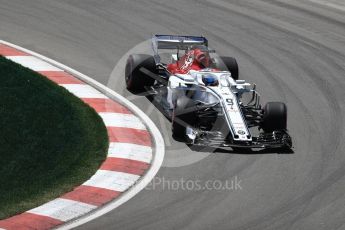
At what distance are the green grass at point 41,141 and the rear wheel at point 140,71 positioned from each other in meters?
1.27

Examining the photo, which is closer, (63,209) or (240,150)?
(63,209)

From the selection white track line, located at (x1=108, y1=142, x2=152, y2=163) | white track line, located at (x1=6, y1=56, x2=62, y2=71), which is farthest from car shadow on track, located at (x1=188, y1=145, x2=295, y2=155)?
white track line, located at (x1=6, y1=56, x2=62, y2=71)

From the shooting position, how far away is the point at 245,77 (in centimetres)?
1847

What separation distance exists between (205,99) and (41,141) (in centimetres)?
316

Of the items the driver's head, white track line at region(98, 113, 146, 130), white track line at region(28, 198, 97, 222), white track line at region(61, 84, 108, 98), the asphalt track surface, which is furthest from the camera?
white track line at region(61, 84, 108, 98)

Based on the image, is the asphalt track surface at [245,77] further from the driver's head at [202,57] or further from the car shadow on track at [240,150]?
the driver's head at [202,57]

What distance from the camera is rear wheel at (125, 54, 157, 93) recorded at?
16.7 meters

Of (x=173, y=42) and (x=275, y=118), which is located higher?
(x=173, y=42)

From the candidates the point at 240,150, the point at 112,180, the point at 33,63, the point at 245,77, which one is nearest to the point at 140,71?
the point at 33,63

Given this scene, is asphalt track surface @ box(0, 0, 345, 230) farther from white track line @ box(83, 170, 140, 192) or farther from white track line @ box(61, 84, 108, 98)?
white track line @ box(61, 84, 108, 98)

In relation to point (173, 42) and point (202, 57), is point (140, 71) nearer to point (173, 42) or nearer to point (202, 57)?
point (173, 42)

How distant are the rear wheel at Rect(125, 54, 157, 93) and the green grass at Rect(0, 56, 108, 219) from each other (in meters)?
1.27

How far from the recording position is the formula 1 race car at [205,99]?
1451 centimetres

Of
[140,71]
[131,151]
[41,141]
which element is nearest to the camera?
[41,141]
